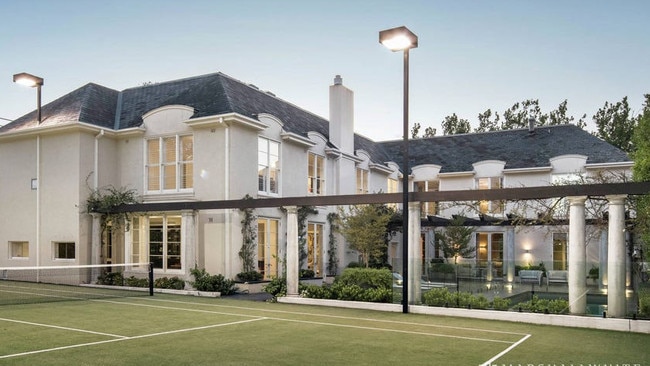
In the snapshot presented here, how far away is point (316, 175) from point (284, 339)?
1978 cm

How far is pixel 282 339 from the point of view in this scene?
39.5ft

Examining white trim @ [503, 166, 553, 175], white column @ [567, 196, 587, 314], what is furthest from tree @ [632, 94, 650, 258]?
white trim @ [503, 166, 553, 175]

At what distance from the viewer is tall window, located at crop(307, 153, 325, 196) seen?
3095 centimetres

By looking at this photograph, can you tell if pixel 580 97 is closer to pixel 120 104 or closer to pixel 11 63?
pixel 120 104

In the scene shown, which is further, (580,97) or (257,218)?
(580,97)

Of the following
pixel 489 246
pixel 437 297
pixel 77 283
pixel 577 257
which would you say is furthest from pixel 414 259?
pixel 489 246

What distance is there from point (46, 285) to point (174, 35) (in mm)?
13058

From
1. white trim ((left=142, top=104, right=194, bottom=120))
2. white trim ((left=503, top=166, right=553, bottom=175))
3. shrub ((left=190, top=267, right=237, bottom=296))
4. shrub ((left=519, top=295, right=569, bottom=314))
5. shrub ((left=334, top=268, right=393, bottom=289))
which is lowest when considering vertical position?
shrub ((left=190, top=267, right=237, bottom=296))

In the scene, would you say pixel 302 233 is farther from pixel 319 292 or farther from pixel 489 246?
pixel 489 246

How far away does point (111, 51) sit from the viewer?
86.2 feet

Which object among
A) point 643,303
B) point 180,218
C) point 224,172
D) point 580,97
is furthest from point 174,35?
point 580,97

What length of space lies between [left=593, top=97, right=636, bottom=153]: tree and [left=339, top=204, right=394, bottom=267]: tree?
38269 mm

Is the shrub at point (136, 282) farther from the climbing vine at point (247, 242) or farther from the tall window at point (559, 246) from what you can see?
the tall window at point (559, 246)

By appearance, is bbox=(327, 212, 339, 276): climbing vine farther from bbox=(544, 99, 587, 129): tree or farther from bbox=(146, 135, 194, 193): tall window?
bbox=(544, 99, 587, 129): tree
